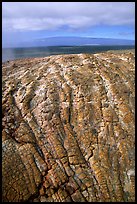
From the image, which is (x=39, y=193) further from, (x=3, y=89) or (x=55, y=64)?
(x=55, y=64)

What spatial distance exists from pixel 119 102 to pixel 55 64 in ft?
16.4

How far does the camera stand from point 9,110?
1753 centimetres

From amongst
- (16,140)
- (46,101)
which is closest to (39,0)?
(46,101)

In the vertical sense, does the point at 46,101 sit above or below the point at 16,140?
above

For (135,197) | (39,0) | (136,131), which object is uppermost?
(39,0)

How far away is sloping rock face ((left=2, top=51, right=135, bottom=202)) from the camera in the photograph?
15453 mm

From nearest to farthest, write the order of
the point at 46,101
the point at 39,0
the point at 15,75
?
the point at 39,0 → the point at 46,101 → the point at 15,75

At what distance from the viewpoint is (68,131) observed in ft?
56.7

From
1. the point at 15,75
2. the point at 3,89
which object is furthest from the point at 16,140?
the point at 15,75

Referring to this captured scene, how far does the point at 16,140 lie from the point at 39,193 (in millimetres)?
2976

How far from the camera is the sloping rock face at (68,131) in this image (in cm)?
1545

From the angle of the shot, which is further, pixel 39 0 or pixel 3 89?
pixel 3 89

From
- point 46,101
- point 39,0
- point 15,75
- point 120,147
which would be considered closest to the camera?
point 39,0

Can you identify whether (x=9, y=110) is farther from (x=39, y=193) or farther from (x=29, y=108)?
(x=39, y=193)
